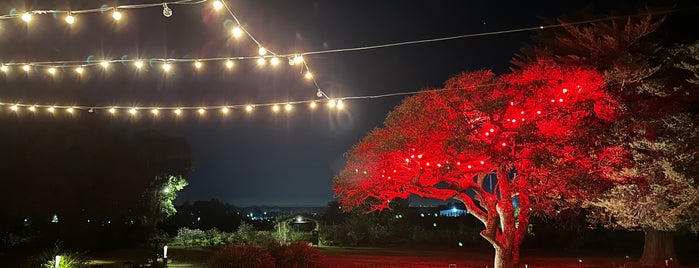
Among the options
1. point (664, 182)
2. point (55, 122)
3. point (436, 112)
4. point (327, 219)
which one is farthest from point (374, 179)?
point (327, 219)

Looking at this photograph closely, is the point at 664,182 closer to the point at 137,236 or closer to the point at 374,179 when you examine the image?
the point at 374,179

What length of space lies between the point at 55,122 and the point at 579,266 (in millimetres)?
22055

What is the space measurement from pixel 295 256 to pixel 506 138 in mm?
6318

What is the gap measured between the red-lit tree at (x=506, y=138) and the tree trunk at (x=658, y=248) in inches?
293

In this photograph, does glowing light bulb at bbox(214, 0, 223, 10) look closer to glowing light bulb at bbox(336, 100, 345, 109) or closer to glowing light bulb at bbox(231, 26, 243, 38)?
glowing light bulb at bbox(231, 26, 243, 38)

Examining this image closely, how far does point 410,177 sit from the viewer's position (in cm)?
1449

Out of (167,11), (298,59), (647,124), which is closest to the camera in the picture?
(167,11)

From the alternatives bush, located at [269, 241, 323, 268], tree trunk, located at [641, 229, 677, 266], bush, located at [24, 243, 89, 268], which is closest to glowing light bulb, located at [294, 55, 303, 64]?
bush, located at [269, 241, 323, 268]

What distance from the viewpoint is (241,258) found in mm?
12391

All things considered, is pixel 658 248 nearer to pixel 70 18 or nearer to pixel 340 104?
pixel 340 104

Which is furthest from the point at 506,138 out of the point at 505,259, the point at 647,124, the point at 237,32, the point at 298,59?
the point at 237,32

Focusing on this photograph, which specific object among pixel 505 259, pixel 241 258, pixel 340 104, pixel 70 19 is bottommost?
pixel 505 259

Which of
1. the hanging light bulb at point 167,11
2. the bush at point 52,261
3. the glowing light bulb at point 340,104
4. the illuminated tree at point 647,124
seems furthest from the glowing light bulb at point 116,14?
the illuminated tree at point 647,124

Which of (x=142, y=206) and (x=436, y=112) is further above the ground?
(x=436, y=112)
